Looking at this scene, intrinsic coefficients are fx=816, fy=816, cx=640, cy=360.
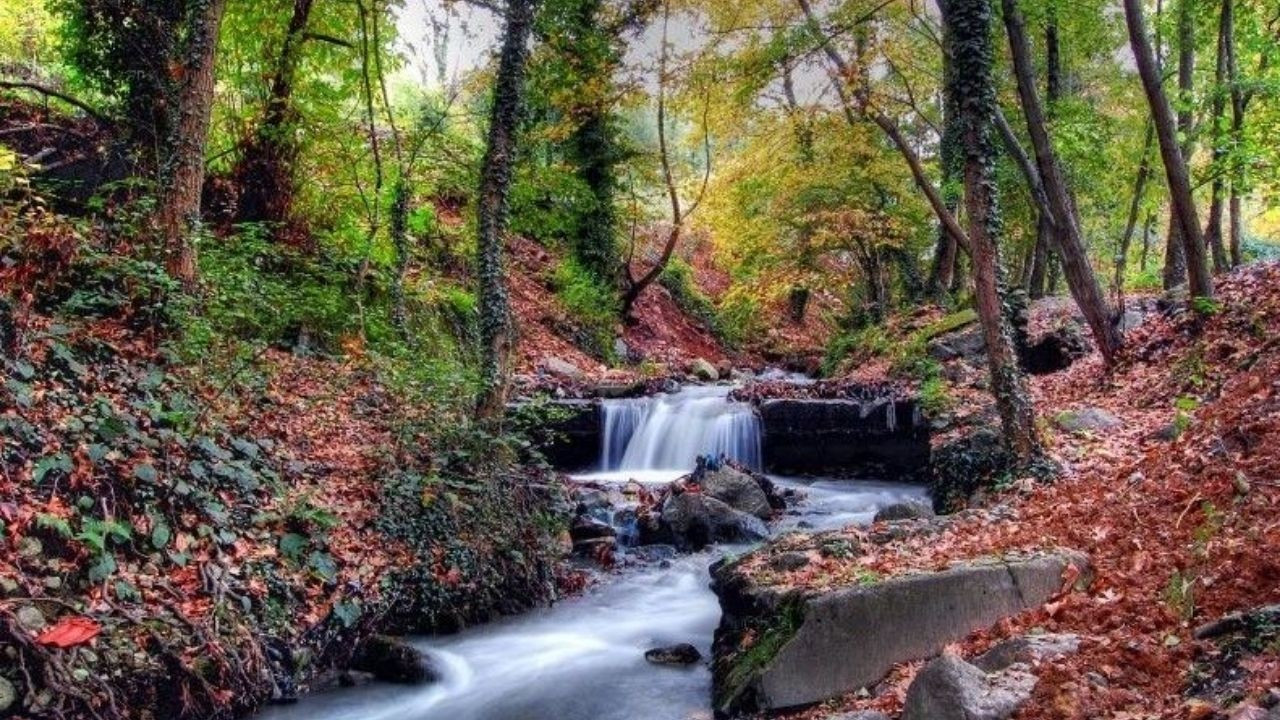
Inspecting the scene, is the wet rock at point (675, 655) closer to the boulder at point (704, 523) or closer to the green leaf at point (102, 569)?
the boulder at point (704, 523)

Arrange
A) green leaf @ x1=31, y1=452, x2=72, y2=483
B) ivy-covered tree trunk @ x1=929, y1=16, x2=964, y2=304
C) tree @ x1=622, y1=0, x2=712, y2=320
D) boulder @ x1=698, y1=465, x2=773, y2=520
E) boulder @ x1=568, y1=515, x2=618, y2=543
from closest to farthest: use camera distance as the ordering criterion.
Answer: green leaf @ x1=31, y1=452, x2=72, y2=483, boulder @ x1=568, y1=515, x2=618, y2=543, boulder @ x1=698, y1=465, x2=773, y2=520, ivy-covered tree trunk @ x1=929, y1=16, x2=964, y2=304, tree @ x1=622, y1=0, x2=712, y2=320

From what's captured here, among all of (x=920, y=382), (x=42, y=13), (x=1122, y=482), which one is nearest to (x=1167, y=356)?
(x=920, y=382)

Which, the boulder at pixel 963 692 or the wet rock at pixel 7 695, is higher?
the boulder at pixel 963 692

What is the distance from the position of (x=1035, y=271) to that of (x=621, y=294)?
32.2ft

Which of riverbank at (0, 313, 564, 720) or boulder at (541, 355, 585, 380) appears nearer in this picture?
riverbank at (0, 313, 564, 720)

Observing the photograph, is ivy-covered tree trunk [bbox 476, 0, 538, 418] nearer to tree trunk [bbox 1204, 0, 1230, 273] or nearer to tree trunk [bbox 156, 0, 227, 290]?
tree trunk [bbox 156, 0, 227, 290]

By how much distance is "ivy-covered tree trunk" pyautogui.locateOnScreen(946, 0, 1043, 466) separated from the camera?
7.88m

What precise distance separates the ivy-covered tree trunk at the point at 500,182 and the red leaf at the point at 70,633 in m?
4.37

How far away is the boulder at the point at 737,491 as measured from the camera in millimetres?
10422

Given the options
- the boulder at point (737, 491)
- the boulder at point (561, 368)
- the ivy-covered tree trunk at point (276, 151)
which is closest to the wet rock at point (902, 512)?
the boulder at point (737, 491)

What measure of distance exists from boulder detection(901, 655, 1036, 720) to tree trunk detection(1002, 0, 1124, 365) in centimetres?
922

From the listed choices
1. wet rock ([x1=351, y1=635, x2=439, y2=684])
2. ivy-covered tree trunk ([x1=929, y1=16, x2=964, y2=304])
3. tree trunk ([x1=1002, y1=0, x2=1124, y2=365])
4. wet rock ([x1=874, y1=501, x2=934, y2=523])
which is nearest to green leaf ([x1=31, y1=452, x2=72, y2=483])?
wet rock ([x1=351, y1=635, x2=439, y2=684])

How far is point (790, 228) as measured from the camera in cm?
2016

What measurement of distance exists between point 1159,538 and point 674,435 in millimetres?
9686
